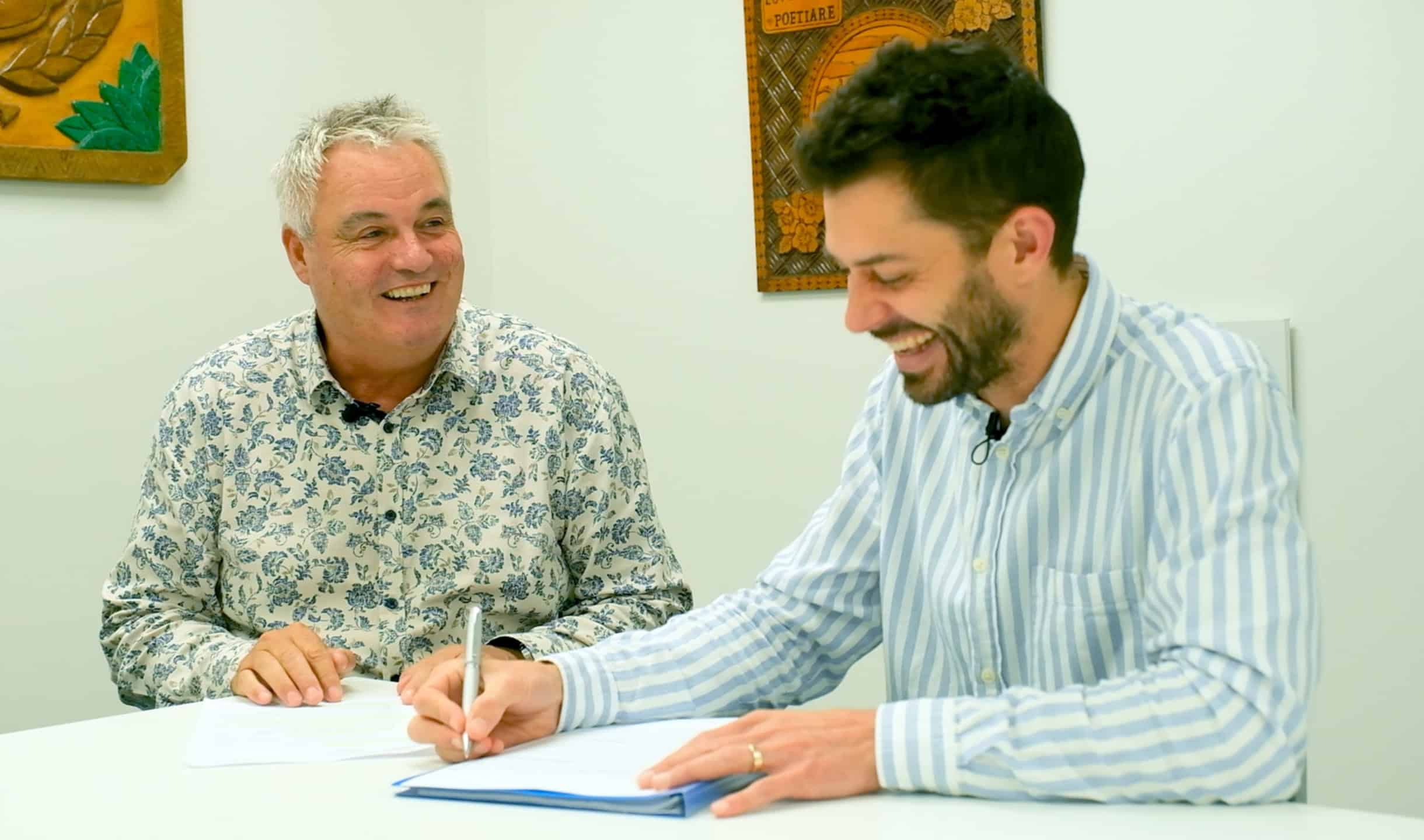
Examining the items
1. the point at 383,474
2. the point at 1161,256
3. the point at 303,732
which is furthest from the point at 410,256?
the point at 1161,256

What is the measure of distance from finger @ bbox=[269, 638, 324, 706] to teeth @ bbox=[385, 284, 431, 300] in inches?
22.4

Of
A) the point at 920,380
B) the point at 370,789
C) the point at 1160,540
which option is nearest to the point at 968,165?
the point at 920,380

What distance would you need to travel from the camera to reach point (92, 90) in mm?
2879

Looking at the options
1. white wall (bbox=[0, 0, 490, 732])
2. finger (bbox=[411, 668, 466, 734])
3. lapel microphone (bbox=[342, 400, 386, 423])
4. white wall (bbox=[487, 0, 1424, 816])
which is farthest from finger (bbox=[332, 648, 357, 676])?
white wall (bbox=[487, 0, 1424, 816])

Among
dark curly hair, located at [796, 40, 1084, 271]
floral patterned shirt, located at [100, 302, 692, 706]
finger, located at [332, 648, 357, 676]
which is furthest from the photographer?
floral patterned shirt, located at [100, 302, 692, 706]

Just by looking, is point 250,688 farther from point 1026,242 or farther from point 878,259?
point 1026,242

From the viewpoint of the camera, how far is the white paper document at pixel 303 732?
153cm

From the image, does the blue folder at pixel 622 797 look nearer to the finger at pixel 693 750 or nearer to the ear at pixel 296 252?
the finger at pixel 693 750

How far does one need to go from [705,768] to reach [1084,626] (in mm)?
418

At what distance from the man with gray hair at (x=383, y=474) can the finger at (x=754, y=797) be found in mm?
881

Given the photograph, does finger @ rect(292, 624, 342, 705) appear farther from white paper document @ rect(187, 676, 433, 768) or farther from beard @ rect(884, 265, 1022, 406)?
beard @ rect(884, 265, 1022, 406)

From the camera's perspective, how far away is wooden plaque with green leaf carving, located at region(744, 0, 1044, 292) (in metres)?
3.16

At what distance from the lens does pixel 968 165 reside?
141 cm

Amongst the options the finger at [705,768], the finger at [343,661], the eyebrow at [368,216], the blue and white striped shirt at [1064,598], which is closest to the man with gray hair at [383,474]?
the eyebrow at [368,216]
